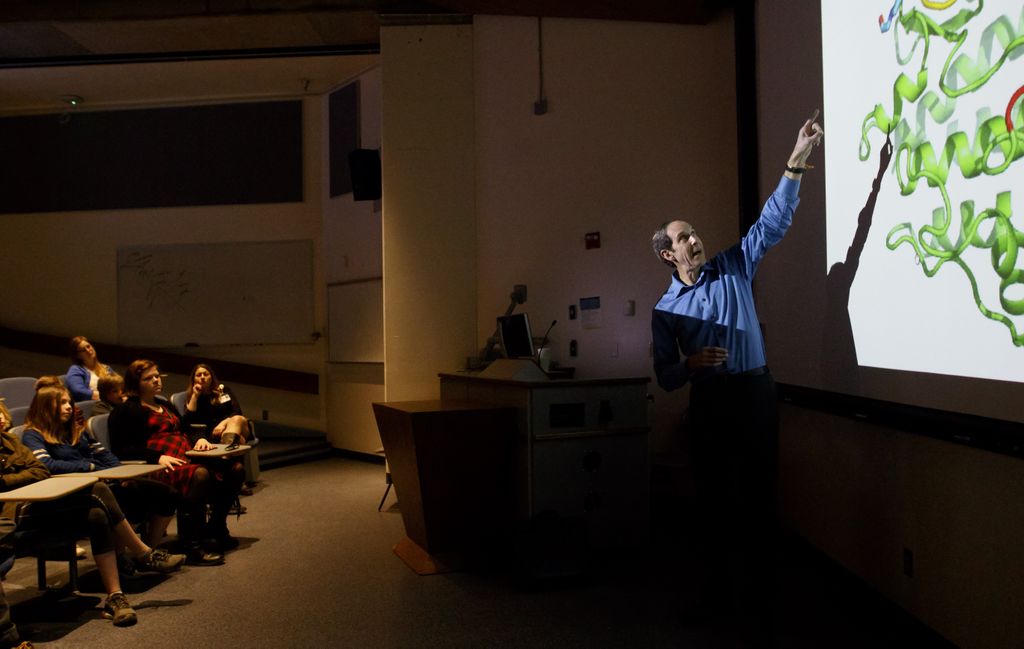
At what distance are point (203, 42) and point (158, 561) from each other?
4863mm

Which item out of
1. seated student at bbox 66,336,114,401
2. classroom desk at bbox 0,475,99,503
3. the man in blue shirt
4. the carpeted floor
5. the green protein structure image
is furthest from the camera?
seated student at bbox 66,336,114,401

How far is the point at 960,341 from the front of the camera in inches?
87.0

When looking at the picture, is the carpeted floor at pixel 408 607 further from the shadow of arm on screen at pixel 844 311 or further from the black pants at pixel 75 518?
the shadow of arm on screen at pixel 844 311

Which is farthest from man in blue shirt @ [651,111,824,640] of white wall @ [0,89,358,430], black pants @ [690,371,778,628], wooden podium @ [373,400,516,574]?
white wall @ [0,89,358,430]

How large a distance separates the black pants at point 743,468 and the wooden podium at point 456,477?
1238mm

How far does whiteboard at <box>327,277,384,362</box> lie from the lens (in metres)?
7.38

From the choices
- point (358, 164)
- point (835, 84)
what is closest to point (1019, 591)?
point (835, 84)

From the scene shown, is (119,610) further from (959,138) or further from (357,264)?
(357,264)

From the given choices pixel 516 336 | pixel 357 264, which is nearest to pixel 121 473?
pixel 516 336

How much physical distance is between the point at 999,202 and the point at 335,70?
6.64m

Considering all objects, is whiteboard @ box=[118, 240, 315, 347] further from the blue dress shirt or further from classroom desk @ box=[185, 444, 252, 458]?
the blue dress shirt

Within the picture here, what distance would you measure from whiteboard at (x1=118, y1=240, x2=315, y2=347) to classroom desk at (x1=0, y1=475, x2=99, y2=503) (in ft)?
17.1

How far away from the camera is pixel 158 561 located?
12.6 feet

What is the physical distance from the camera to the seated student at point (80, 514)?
317cm
